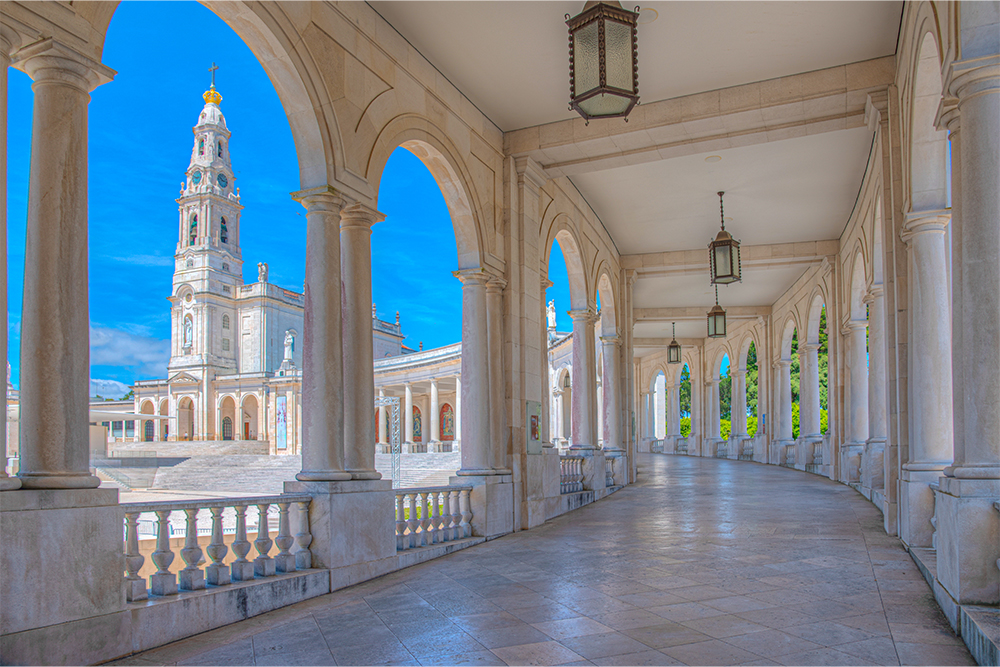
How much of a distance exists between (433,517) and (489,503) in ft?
4.25

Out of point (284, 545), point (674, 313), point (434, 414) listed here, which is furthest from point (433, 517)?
point (434, 414)

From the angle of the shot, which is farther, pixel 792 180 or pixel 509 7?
pixel 792 180

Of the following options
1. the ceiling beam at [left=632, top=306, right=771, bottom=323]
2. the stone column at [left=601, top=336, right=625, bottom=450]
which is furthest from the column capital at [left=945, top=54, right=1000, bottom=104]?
the ceiling beam at [left=632, top=306, right=771, bottom=323]

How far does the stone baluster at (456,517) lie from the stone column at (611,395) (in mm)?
9551

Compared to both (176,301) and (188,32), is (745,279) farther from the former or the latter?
(188,32)

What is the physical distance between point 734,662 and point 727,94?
887 cm

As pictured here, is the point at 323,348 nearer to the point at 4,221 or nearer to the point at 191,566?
the point at 191,566

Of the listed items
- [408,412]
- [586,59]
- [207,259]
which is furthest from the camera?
[207,259]

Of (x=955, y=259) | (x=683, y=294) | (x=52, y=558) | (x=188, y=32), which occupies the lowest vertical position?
(x=52, y=558)

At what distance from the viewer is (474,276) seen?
11.6 meters

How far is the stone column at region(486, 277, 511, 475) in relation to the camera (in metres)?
11.5

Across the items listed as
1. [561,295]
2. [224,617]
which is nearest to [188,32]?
[561,295]

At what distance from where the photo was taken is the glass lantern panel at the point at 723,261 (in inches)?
551

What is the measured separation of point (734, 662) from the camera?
187 inches
